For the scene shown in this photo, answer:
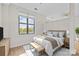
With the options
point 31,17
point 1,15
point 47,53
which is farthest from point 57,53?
point 1,15

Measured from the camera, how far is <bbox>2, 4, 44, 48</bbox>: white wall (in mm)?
2514

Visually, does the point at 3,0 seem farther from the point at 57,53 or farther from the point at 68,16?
the point at 57,53

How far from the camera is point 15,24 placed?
2555 mm

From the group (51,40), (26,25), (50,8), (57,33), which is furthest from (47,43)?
(50,8)

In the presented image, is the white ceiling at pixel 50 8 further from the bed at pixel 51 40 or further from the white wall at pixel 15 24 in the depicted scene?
the bed at pixel 51 40

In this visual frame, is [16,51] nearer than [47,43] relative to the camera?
Yes

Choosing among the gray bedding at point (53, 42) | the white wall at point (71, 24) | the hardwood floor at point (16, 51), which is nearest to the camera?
the hardwood floor at point (16, 51)

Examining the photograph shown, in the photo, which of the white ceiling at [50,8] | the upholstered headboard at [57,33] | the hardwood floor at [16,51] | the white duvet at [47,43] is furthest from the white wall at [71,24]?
the hardwood floor at [16,51]

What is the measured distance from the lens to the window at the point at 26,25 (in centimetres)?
254

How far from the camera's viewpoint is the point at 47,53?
2715 mm

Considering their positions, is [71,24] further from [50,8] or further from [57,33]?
[50,8]

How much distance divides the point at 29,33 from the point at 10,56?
698mm

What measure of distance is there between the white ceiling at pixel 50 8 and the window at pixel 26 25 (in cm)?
26

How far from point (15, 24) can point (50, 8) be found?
97 cm
